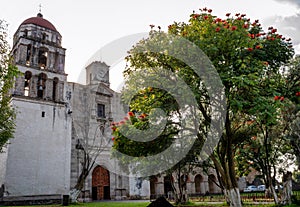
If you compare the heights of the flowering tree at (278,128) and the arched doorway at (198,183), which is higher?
the flowering tree at (278,128)

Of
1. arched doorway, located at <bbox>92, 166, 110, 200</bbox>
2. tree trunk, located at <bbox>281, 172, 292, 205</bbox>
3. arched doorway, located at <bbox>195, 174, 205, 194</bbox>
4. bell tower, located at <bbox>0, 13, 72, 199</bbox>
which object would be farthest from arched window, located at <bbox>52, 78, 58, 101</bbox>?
arched doorway, located at <bbox>195, 174, 205, 194</bbox>

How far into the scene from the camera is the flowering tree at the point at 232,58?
26.5ft

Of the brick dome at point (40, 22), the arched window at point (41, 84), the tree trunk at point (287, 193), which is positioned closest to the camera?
the tree trunk at point (287, 193)

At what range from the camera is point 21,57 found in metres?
22.4

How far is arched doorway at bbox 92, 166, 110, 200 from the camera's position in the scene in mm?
24938

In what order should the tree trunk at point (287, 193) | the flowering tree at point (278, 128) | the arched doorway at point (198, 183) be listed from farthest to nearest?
1. the arched doorway at point (198, 183)
2. the tree trunk at point (287, 193)
3. the flowering tree at point (278, 128)

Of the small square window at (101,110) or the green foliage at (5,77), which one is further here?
the small square window at (101,110)

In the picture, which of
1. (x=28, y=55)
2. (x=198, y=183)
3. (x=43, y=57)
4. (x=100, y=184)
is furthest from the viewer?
(x=198, y=183)

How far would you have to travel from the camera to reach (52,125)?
904 inches

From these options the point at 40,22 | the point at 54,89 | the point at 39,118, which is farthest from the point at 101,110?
the point at 40,22

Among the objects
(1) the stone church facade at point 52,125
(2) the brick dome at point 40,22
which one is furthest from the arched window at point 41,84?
(2) the brick dome at point 40,22

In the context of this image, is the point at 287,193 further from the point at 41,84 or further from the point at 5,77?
the point at 41,84

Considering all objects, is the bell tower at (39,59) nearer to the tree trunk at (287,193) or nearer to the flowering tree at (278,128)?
the flowering tree at (278,128)

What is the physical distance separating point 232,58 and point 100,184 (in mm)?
20367
